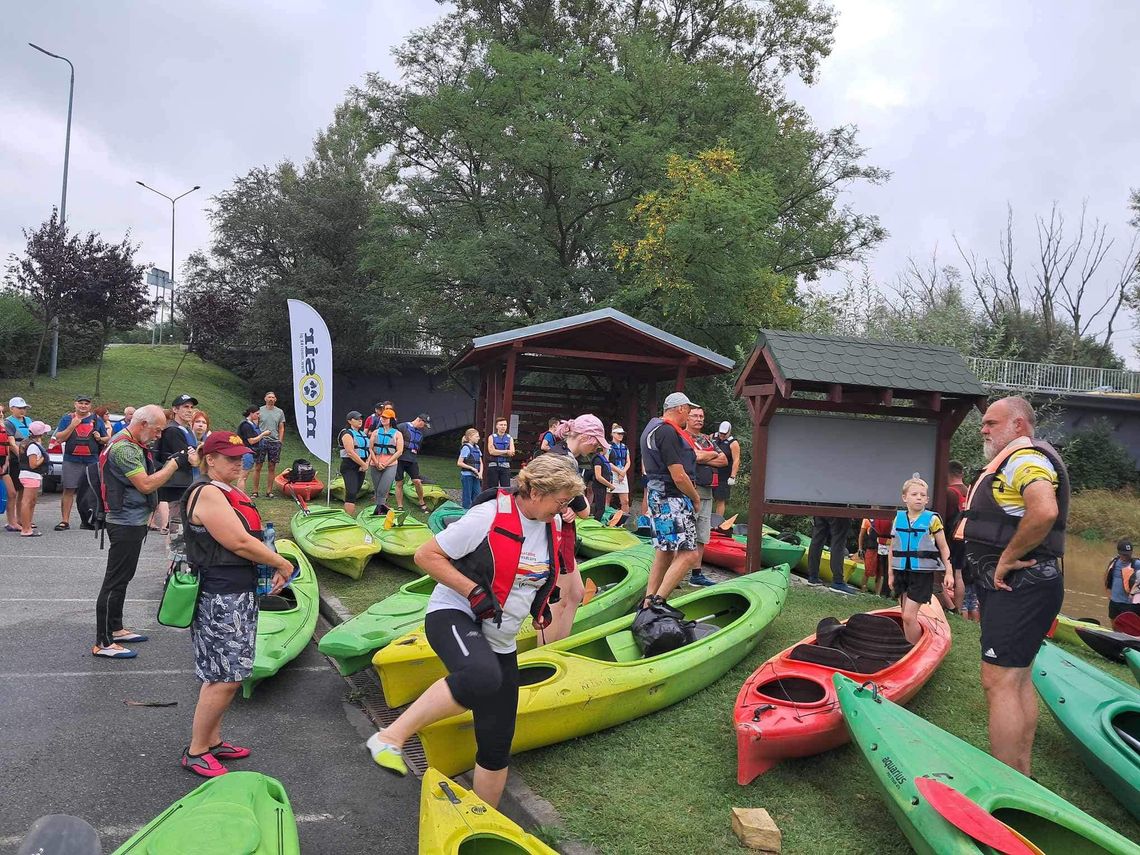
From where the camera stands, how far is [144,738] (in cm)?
464

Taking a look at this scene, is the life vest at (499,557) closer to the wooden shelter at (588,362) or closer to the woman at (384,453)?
the woman at (384,453)

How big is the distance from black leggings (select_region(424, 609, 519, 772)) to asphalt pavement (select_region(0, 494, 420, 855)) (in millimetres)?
832

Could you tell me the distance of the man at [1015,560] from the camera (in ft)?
12.9

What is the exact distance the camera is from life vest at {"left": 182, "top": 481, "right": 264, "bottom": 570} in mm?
3922

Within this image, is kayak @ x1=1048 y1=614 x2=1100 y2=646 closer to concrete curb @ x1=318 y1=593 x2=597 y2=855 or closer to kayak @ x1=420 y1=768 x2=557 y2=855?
concrete curb @ x1=318 y1=593 x2=597 y2=855

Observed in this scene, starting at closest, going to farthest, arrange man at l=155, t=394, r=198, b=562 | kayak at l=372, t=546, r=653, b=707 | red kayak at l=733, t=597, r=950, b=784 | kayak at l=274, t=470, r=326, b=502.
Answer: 1. red kayak at l=733, t=597, r=950, b=784
2. kayak at l=372, t=546, r=653, b=707
3. man at l=155, t=394, r=198, b=562
4. kayak at l=274, t=470, r=326, b=502

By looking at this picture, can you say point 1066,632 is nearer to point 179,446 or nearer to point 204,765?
point 204,765

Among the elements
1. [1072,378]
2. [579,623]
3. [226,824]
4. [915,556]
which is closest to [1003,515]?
[915,556]

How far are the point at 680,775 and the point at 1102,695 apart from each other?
9.05 ft

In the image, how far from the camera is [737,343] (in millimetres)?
19969

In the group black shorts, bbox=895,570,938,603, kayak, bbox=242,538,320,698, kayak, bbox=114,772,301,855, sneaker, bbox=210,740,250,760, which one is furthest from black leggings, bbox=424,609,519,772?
black shorts, bbox=895,570,938,603

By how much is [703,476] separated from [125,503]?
20.8 ft

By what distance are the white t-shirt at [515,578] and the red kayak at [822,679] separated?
1.62 meters

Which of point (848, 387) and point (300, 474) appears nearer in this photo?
point (848, 387)
